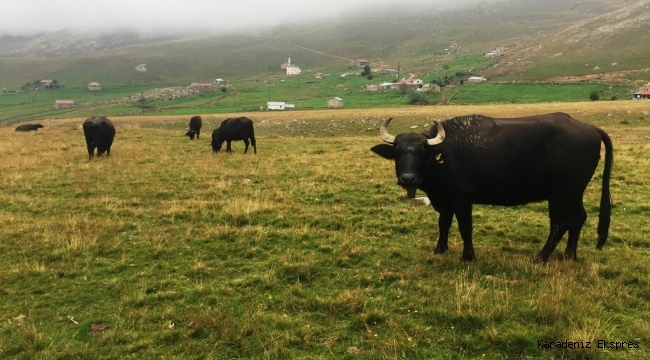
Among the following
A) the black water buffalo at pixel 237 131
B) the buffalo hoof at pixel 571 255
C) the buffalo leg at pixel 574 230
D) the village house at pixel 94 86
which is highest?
the village house at pixel 94 86

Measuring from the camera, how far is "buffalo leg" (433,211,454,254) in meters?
7.93

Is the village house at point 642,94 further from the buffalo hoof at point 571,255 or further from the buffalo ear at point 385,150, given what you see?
the buffalo ear at point 385,150

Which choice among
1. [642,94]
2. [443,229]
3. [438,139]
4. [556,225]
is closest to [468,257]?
[443,229]

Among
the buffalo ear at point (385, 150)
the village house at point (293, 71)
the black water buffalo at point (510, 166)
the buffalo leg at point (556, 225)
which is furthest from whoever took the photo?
the village house at point (293, 71)

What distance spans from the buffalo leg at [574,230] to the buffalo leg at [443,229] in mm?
2072

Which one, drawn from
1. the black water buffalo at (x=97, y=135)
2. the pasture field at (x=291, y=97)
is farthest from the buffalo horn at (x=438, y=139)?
the pasture field at (x=291, y=97)

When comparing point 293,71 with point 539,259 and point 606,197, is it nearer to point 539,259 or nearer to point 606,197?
point 606,197

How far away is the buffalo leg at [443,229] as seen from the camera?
793 centimetres

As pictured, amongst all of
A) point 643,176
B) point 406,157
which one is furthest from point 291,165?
point 643,176

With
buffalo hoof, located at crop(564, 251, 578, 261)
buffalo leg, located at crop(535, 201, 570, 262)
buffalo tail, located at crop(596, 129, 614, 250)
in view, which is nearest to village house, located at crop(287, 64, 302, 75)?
buffalo tail, located at crop(596, 129, 614, 250)

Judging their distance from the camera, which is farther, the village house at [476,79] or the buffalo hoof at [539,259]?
the village house at [476,79]

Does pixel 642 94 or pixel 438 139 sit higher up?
pixel 438 139

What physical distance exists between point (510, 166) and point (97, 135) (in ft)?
65.5

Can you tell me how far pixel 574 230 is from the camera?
7.31m
